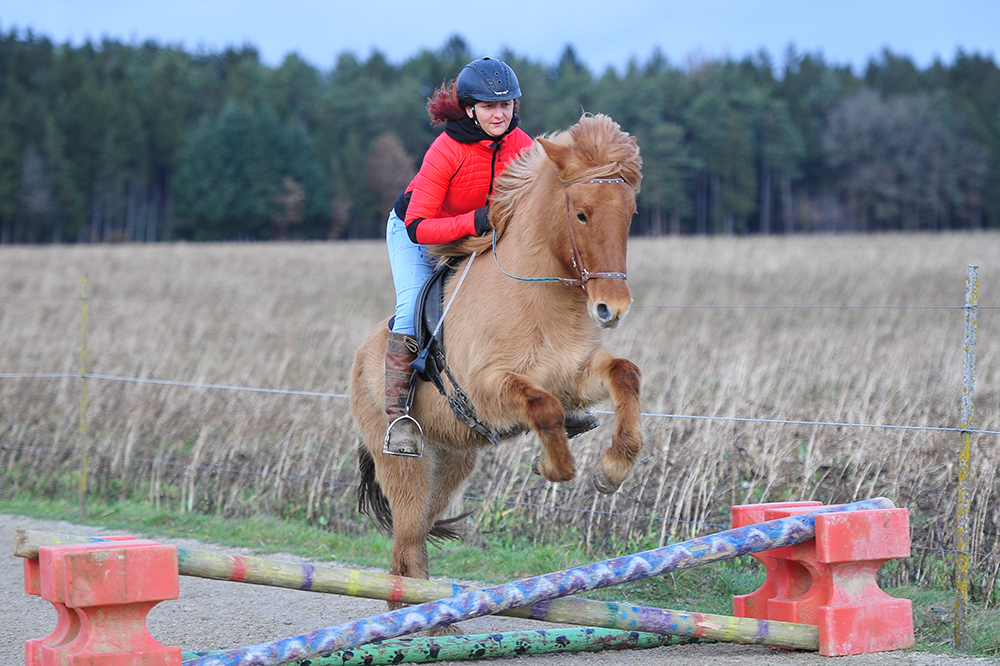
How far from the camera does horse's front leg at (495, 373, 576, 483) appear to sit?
3543 millimetres

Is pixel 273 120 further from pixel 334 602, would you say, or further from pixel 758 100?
pixel 334 602

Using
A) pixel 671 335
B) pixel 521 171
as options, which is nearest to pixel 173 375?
pixel 671 335

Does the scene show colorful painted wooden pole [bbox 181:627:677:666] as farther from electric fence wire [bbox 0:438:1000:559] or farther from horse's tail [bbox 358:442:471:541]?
electric fence wire [bbox 0:438:1000:559]

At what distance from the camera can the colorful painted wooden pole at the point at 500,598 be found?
3.41 meters

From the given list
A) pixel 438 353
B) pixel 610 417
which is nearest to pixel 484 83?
pixel 438 353

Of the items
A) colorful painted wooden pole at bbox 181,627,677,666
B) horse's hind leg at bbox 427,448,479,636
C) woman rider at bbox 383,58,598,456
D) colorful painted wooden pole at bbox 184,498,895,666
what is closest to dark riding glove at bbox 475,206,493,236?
woman rider at bbox 383,58,598,456

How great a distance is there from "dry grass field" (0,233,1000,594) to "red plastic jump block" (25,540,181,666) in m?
2.96

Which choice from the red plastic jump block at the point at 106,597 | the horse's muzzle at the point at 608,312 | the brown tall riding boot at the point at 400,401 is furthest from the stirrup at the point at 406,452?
the horse's muzzle at the point at 608,312

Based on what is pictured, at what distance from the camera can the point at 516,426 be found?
3.89 m

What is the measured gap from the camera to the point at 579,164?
12.3 feet

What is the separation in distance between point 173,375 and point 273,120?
73451 millimetres

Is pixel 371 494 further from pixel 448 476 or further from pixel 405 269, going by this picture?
pixel 405 269

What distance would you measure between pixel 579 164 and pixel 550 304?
620mm

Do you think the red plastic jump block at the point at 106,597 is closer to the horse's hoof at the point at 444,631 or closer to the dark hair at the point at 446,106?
the horse's hoof at the point at 444,631
